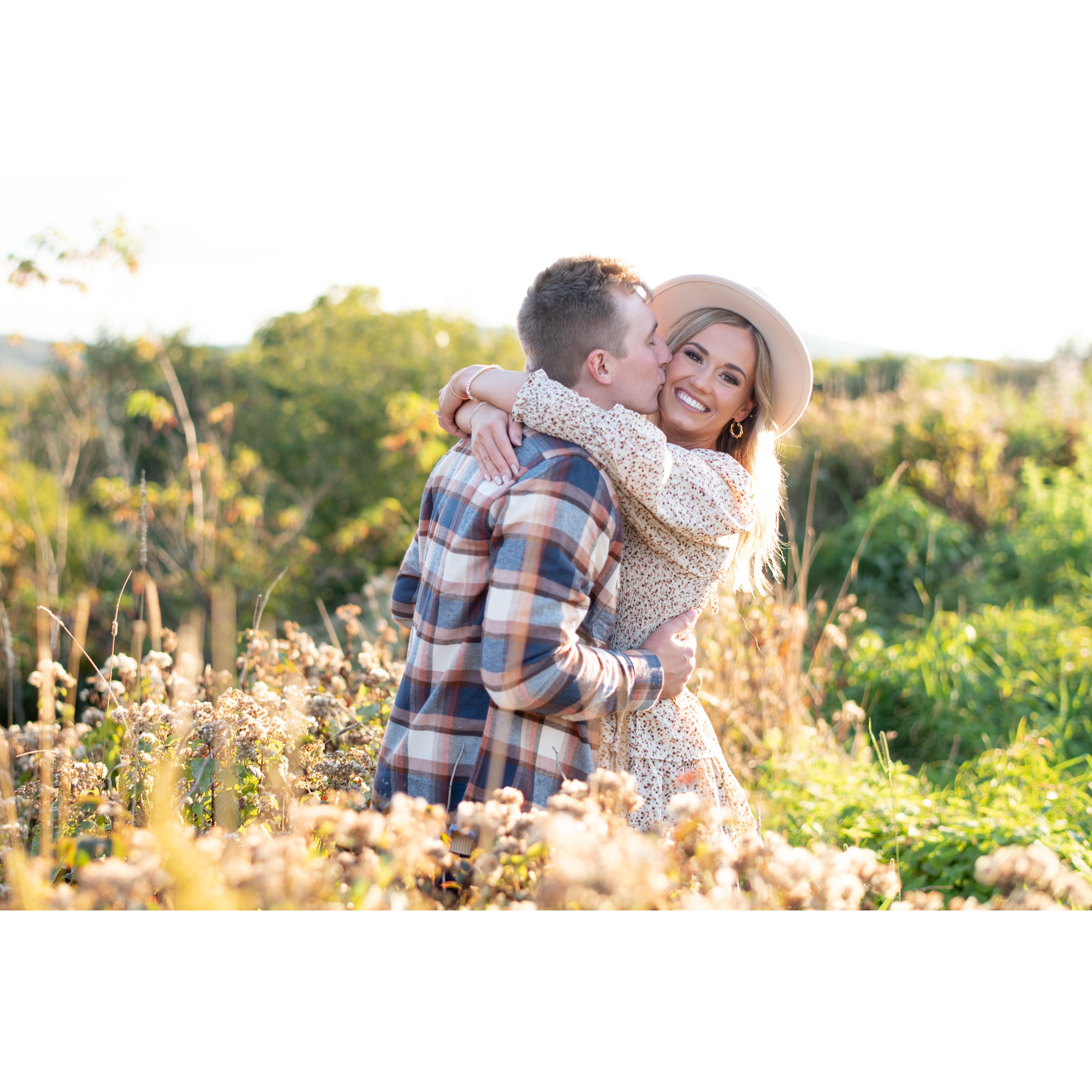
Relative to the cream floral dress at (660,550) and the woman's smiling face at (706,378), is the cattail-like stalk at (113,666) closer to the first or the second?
the cream floral dress at (660,550)

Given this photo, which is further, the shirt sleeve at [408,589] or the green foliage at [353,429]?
the green foliage at [353,429]

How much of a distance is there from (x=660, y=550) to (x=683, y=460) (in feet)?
0.67

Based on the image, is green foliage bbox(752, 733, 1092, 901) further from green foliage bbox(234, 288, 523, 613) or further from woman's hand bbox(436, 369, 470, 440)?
green foliage bbox(234, 288, 523, 613)

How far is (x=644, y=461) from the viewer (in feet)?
5.78

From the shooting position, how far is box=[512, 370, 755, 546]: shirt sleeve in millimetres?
1767

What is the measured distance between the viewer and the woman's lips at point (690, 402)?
7.60 feet

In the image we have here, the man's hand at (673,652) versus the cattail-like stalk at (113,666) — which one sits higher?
the man's hand at (673,652)

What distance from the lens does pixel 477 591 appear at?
1827mm

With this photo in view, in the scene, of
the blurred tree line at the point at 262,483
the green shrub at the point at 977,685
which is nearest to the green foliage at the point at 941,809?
the green shrub at the point at 977,685

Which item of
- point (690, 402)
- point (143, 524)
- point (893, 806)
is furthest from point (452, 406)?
point (893, 806)

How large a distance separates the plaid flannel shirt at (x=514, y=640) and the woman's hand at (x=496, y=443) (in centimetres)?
2
